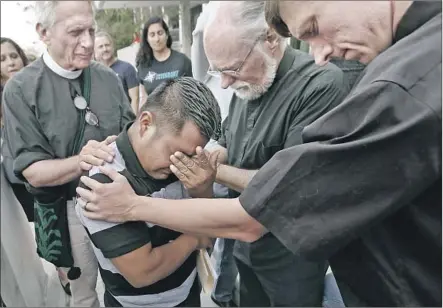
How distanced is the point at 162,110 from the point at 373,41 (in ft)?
1.58

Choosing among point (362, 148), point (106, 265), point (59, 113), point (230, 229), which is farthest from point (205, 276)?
point (362, 148)

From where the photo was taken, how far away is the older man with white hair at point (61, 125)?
1.25 m

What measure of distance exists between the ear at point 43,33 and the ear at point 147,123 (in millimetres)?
388

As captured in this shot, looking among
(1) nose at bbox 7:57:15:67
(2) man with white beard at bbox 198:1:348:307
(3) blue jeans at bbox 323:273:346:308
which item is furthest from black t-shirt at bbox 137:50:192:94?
(1) nose at bbox 7:57:15:67

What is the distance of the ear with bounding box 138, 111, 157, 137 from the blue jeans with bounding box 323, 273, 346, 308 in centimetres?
63

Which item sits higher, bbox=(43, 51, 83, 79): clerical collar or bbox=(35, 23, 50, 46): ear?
bbox=(35, 23, 50, 46): ear

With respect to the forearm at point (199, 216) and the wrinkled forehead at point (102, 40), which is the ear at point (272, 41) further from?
the forearm at point (199, 216)

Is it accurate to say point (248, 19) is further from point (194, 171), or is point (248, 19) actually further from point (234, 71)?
point (194, 171)

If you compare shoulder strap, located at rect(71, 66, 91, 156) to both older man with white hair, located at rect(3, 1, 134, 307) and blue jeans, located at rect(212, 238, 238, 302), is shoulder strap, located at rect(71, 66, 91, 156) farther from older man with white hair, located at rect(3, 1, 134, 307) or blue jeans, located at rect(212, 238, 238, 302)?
blue jeans, located at rect(212, 238, 238, 302)

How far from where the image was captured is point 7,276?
92cm

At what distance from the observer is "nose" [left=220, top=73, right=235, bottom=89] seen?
121 cm

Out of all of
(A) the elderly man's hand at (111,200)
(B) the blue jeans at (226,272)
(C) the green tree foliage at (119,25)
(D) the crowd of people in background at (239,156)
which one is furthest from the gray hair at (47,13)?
(B) the blue jeans at (226,272)

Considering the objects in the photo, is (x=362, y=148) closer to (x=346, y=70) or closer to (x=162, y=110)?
(x=162, y=110)

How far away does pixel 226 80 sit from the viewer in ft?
4.05
